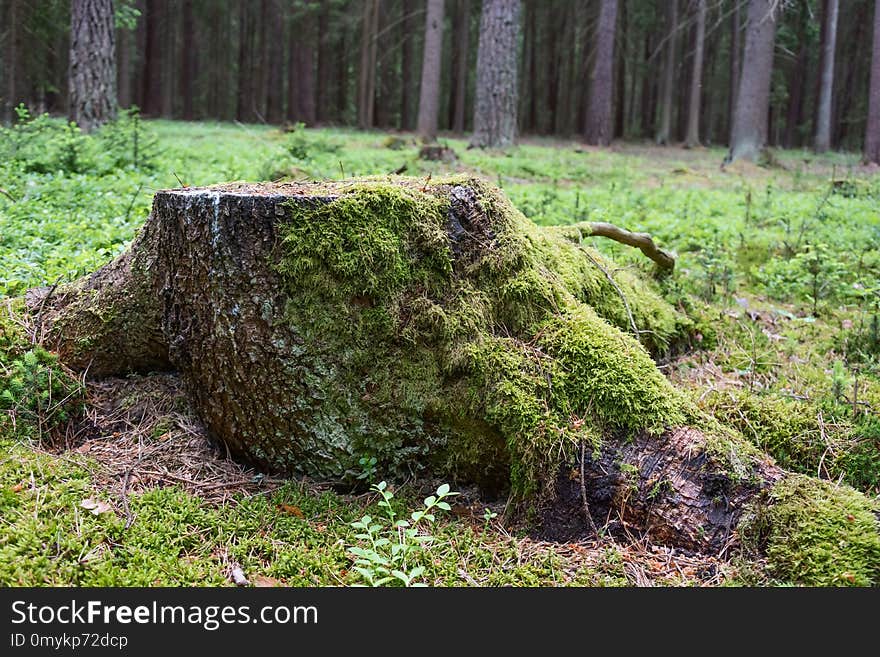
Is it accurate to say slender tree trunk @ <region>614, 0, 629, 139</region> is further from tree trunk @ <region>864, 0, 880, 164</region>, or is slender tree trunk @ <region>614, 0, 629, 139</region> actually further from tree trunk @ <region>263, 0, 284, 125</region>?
tree trunk @ <region>864, 0, 880, 164</region>

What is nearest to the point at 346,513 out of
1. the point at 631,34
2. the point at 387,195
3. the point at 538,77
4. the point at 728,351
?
the point at 387,195

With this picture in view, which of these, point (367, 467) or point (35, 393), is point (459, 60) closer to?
point (35, 393)

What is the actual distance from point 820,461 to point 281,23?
26698 millimetres

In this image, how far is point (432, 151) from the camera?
1150 centimetres

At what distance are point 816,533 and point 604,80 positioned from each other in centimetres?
1988

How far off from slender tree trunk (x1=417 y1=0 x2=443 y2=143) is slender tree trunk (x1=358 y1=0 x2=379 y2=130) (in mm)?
6108

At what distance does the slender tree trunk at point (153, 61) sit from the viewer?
24328mm

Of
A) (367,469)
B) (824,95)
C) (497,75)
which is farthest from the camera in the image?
(824,95)

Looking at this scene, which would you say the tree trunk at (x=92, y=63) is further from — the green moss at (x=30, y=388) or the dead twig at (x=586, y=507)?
the dead twig at (x=586, y=507)

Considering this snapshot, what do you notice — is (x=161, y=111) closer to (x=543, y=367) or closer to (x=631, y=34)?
(x=631, y=34)

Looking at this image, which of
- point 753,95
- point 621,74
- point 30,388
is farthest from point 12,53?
point 621,74

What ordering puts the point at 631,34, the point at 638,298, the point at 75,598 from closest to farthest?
the point at 75,598
the point at 638,298
the point at 631,34

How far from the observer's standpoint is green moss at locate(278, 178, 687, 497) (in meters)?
2.98

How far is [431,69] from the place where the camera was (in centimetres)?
1692
